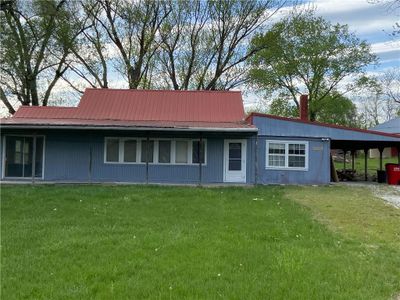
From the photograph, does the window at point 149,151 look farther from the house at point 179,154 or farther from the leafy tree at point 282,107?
the leafy tree at point 282,107

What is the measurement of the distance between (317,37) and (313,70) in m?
3.12

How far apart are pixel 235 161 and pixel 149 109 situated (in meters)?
5.77

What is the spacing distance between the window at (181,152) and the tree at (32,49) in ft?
41.6

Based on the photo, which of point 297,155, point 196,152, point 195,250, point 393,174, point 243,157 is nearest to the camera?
point 195,250

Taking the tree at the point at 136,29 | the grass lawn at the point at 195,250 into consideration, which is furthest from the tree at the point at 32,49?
the grass lawn at the point at 195,250

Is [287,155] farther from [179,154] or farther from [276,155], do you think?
[179,154]

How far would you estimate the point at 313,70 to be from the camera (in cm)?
4631

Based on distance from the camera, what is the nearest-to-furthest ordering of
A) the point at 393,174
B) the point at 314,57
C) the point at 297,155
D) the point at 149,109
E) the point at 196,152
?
1. the point at 196,152
2. the point at 297,155
3. the point at 393,174
4. the point at 149,109
5. the point at 314,57

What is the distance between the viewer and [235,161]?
21.6 metres

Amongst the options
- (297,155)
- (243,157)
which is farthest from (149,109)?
(297,155)

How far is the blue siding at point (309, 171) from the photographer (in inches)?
853

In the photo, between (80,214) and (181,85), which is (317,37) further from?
(80,214)

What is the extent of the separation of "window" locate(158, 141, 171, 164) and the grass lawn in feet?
26.1

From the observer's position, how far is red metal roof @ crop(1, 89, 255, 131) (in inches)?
937
